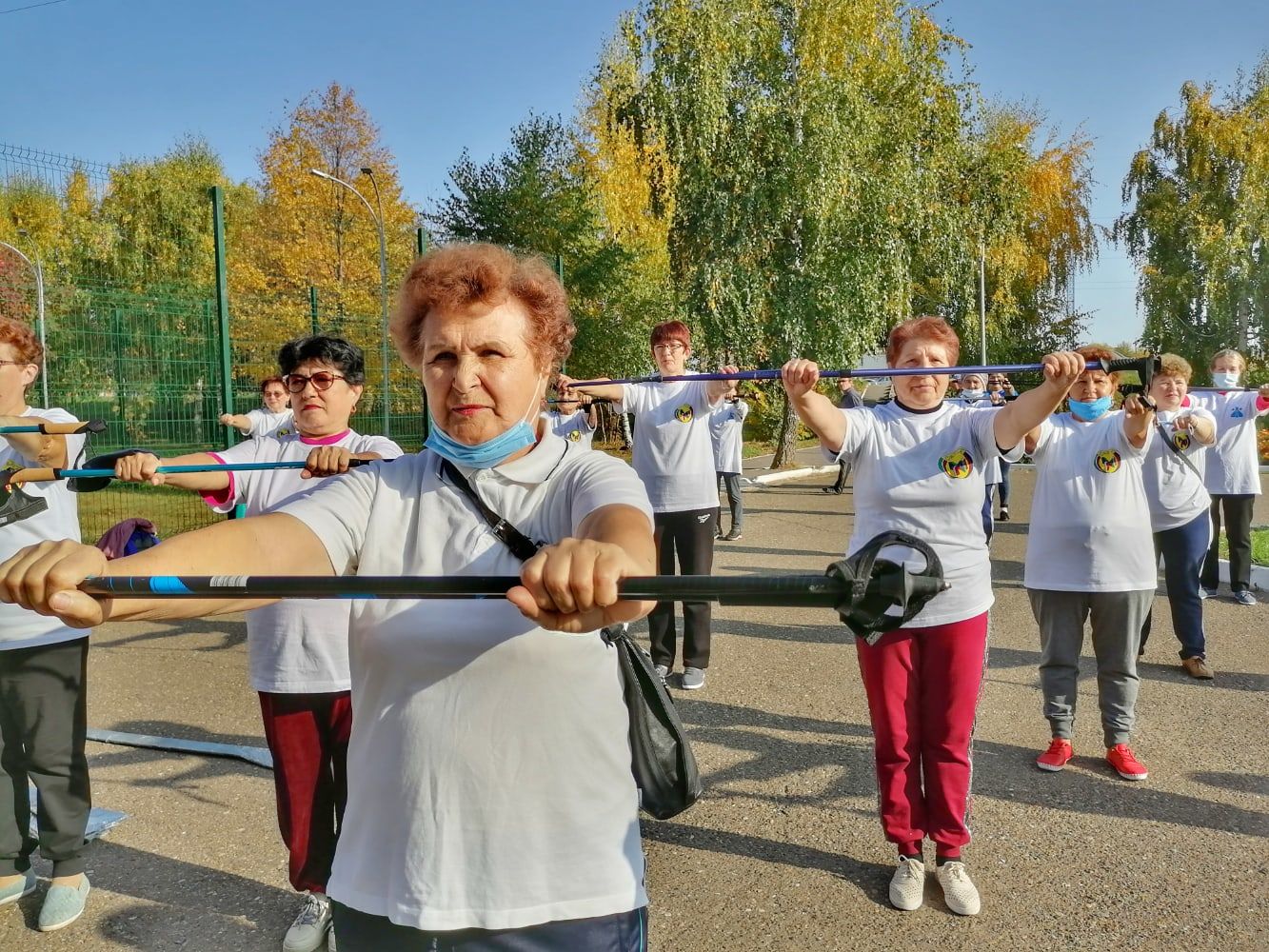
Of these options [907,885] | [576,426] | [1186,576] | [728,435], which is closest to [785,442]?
[728,435]

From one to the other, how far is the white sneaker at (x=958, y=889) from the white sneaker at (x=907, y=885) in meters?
0.07

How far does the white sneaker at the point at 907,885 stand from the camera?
3453 millimetres

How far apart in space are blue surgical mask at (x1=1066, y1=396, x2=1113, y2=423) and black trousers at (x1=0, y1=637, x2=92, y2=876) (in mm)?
4543

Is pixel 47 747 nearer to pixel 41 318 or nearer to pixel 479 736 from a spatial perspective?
pixel 479 736

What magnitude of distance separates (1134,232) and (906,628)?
36.9 meters

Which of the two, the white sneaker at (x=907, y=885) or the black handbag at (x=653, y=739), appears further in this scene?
the white sneaker at (x=907, y=885)

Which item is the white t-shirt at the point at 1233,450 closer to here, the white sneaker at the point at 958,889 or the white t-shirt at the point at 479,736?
the white sneaker at the point at 958,889

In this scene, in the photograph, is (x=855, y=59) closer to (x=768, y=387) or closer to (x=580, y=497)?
(x=768, y=387)

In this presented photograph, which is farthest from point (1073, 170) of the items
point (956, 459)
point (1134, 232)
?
point (956, 459)

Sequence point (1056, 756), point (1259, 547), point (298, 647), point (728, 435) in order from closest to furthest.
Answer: point (298, 647)
point (1056, 756)
point (1259, 547)
point (728, 435)

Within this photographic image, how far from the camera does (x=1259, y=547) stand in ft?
32.3

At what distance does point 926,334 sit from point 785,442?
63.0 feet

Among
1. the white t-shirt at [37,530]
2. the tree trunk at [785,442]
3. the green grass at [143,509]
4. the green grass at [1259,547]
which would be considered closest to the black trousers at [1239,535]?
the green grass at [1259,547]

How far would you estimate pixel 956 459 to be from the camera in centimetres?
372
